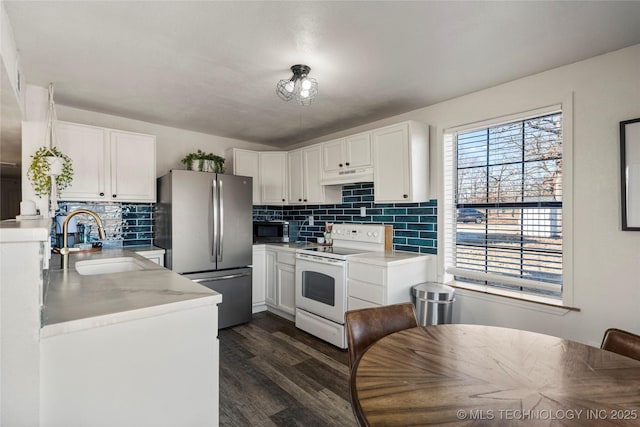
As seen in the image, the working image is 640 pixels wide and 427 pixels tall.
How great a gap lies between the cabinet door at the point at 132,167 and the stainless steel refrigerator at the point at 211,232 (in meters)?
0.16

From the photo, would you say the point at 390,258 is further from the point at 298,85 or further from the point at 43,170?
the point at 43,170

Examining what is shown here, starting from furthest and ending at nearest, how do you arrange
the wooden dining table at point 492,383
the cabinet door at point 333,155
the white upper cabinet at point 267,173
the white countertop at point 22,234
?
the white upper cabinet at point 267,173 < the cabinet door at point 333,155 < the white countertop at point 22,234 < the wooden dining table at point 492,383

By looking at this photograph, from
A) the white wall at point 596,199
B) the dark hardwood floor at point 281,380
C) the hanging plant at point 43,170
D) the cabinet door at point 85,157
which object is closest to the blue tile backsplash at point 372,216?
the white wall at point 596,199

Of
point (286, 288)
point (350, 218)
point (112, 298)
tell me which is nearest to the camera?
point (112, 298)

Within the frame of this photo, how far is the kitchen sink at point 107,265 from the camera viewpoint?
2.43 metres

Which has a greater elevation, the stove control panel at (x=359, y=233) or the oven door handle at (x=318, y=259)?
the stove control panel at (x=359, y=233)

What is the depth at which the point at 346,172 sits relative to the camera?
3510mm

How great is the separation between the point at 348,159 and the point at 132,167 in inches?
91.1

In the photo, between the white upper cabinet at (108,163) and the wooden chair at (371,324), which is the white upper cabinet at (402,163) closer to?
the wooden chair at (371,324)

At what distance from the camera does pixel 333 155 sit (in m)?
3.66

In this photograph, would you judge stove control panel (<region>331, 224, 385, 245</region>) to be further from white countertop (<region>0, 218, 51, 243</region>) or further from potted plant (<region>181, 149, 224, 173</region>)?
white countertop (<region>0, 218, 51, 243</region>)

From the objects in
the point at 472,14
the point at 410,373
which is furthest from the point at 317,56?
the point at 410,373

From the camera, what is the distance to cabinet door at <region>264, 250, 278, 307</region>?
3.96 meters

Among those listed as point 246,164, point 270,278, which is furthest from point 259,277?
point 246,164
